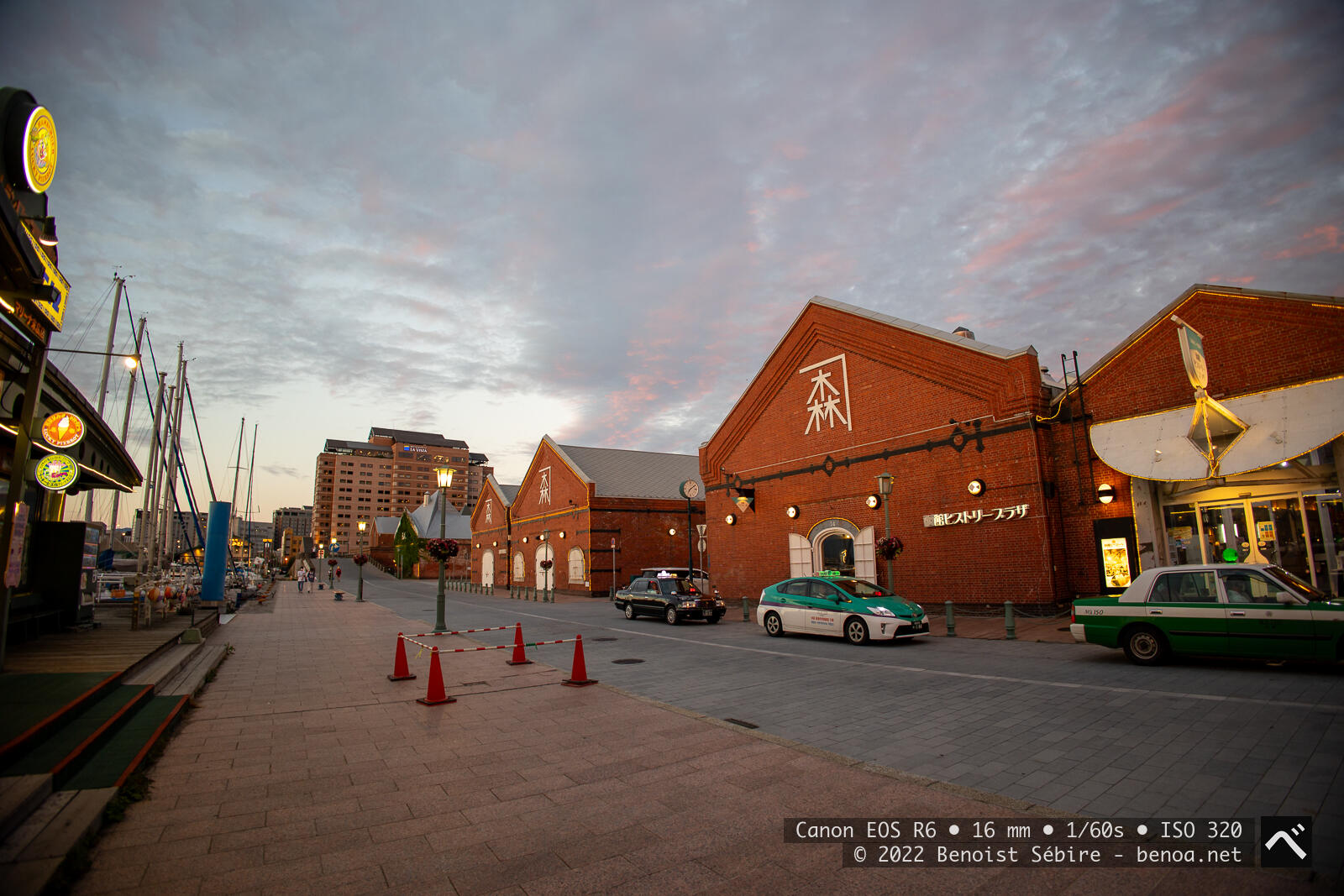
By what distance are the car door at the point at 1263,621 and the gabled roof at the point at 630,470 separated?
98.6 feet

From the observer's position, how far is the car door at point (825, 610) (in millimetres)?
15430

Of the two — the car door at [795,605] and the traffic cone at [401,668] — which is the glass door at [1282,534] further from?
the traffic cone at [401,668]

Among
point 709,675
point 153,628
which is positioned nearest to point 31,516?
point 153,628

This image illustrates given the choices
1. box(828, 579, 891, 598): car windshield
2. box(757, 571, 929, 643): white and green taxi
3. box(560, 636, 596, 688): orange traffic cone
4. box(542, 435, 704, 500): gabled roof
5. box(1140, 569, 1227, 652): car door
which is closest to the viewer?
box(1140, 569, 1227, 652): car door

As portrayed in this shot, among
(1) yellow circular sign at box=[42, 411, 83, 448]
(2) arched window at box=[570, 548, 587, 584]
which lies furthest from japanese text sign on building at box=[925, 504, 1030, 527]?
(2) arched window at box=[570, 548, 587, 584]

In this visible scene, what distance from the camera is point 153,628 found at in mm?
15805

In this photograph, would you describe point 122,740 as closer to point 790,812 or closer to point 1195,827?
point 790,812

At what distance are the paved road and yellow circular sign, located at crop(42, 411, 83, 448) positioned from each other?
8.02 m

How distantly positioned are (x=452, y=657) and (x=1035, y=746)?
1102 cm

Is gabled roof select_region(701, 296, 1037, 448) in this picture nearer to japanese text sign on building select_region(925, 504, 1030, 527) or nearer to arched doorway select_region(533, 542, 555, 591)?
japanese text sign on building select_region(925, 504, 1030, 527)

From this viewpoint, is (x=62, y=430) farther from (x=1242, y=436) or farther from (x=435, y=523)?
(x=435, y=523)

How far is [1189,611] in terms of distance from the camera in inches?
404

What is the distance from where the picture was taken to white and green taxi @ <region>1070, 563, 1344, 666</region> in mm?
9156

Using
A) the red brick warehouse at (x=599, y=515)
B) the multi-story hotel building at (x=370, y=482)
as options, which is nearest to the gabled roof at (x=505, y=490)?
the red brick warehouse at (x=599, y=515)
